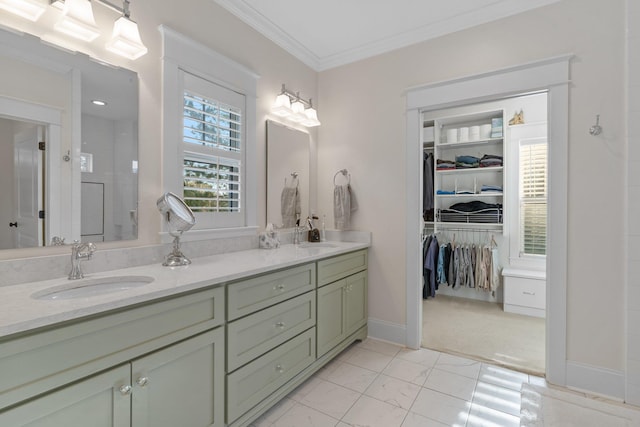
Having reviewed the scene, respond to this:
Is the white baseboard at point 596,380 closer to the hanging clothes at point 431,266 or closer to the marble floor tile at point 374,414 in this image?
the marble floor tile at point 374,414

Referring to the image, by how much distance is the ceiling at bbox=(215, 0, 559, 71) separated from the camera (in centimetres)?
226

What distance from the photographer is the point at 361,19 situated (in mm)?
2459

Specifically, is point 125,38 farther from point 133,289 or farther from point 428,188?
point 428,188

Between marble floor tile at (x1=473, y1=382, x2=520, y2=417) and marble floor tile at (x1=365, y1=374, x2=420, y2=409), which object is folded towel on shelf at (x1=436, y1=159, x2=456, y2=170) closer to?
marble floor tile at (x1=473, y1=382, x2=520, y2=417)

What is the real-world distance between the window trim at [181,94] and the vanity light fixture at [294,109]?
0.87 feet

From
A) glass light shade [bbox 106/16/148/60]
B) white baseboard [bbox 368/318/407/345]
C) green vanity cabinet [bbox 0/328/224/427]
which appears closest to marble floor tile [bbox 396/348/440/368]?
white baseboard [bbox 368/318/407/345]

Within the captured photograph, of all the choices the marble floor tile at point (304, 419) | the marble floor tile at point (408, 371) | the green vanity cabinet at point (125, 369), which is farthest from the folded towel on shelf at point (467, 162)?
the green vanity cabinet at point (125, 369)

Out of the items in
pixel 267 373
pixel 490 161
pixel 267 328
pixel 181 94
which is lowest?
pixel 267 373

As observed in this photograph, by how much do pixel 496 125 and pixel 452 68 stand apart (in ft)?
4.98

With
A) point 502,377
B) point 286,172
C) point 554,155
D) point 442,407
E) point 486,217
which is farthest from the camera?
point 486,217

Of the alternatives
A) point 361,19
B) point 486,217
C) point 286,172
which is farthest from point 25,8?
point 486,217

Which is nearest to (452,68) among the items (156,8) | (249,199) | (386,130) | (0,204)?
(386,130)

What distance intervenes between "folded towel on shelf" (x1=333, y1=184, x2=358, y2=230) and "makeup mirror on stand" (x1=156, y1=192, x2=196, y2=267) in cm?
144

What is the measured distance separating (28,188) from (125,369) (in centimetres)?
Answer: 90
